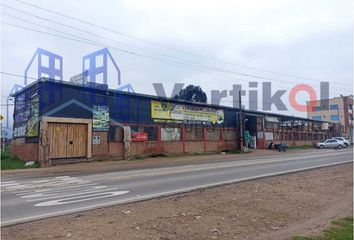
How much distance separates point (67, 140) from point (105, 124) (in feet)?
11.7

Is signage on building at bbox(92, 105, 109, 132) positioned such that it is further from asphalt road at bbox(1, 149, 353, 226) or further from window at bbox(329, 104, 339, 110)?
window at bbox(329, 104, 339, 110)

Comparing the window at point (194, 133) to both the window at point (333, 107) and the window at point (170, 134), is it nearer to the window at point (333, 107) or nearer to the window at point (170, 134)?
the window at point (170, 134)

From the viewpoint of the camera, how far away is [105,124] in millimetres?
29578

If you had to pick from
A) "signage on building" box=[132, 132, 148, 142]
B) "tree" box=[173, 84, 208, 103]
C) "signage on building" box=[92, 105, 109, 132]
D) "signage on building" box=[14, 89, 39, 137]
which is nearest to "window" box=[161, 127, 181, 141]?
"signage on building" box=[132, 132, 148, 142]

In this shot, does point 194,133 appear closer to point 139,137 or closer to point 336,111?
point 139,137

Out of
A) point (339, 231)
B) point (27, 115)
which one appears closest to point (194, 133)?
point (27, 115)

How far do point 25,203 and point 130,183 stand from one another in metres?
4.56

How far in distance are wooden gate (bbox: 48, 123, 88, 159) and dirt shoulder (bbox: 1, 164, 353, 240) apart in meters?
16.8

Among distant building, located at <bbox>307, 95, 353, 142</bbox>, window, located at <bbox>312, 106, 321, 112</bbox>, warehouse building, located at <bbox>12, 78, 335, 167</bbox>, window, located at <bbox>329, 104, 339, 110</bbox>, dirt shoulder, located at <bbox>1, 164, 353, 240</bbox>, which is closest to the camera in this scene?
dirt shoulder, located at <bbox>1, 164, 353, 240</bbox>

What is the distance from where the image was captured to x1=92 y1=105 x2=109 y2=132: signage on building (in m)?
28.9

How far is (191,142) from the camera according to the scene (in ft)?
123

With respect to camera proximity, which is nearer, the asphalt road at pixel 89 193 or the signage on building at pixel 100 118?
the asphalt road at pixel 89 193

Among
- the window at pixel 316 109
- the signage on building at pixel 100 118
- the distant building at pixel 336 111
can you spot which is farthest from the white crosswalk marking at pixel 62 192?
the window at pixel 316 109

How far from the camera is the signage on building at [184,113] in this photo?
34594 mm
